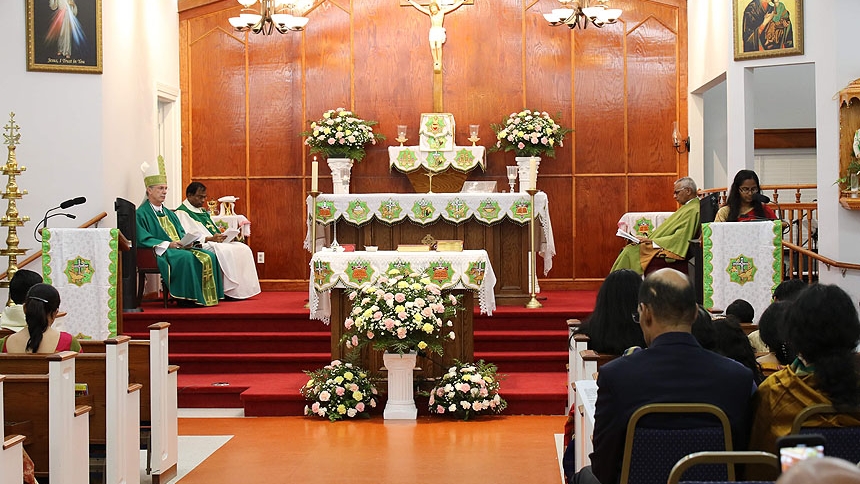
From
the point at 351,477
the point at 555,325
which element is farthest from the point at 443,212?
the point at 351,477

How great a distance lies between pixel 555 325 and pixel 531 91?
3.74 metres

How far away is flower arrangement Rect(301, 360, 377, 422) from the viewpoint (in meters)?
7.53

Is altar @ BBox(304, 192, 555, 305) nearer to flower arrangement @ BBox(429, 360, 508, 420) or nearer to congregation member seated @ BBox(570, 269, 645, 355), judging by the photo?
flower arrangement @ BBox(429, 360, 508, 420)

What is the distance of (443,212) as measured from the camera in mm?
10227

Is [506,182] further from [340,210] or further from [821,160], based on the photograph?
[821,160]

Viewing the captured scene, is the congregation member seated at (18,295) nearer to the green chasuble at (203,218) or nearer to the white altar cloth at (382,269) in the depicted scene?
the white altar cloth at (382,269)

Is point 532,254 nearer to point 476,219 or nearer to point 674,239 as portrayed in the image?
point 476,219

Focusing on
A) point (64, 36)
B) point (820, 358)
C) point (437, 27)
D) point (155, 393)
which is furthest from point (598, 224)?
point (820, 358)

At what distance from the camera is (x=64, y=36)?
32.3ft

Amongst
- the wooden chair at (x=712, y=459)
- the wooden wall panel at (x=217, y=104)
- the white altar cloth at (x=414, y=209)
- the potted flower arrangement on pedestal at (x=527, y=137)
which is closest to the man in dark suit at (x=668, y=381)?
the wooden chair at (x=712, y=459)

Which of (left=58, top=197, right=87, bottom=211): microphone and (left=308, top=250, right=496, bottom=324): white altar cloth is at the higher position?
(left=58, top=197, right=87, bottom=211): microphone

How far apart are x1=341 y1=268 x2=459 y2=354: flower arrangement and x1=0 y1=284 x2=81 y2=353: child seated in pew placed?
264cm

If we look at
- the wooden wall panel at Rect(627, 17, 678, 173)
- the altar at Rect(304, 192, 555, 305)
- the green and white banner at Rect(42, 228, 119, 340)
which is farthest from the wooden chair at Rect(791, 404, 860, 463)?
the wooden wall panel at Rect(627, 17, 678, 173)

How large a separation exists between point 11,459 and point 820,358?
2907mm
